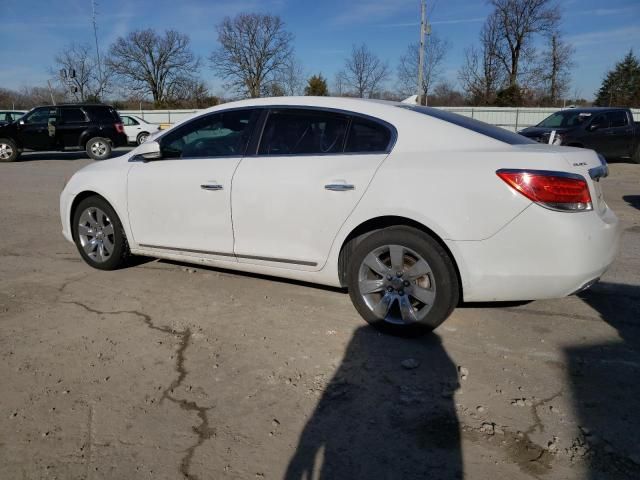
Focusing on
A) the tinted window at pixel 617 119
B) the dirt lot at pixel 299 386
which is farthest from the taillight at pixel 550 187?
the tinted window at pixel 617 119

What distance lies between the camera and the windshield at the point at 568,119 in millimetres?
15344

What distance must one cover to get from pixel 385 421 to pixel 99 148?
18.1 metres

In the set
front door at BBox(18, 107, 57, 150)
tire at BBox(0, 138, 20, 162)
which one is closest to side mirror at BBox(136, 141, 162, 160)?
front door at BBox(18, 107, 57, 150)

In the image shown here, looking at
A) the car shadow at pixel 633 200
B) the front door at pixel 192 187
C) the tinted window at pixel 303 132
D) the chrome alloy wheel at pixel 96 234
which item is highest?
Result: the tinted window at pixel 303 132

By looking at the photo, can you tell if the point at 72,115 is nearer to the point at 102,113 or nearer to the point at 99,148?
the point at 102,113

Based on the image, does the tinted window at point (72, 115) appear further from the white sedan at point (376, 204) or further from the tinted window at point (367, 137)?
the tinted window at point (367, 137)

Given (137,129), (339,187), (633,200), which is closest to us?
(339,187)

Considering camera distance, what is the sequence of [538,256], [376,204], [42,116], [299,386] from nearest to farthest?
[299,386]
[538,256]
[376,204]
[42,116]

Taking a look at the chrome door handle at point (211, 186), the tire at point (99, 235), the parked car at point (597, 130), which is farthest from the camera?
the parked car at point (597, 130)

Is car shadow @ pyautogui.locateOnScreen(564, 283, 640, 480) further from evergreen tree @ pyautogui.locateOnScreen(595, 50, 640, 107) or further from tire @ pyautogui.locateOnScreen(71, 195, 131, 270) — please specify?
evergreen tree @ pyautogui.locateOnScreen(595, 50, 640, 107)

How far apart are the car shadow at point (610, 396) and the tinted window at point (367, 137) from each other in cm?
181

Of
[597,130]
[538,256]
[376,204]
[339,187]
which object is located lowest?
[538,256]

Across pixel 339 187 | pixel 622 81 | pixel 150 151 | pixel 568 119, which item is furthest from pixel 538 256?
pixel 622 81

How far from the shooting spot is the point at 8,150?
17812 mm
